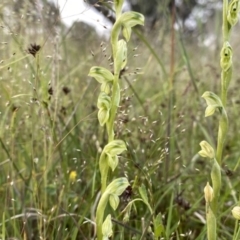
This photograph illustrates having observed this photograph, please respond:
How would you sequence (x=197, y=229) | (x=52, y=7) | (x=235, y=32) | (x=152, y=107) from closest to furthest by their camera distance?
(x=197, y=229), (x=52, y=7), (x=152, y=107), (x=235, y=32)

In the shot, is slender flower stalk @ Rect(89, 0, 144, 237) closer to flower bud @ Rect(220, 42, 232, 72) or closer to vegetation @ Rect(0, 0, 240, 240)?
vegetation @ Rect(0, 0, 240, 240)

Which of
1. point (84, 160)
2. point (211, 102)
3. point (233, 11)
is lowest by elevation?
point (84, 160)

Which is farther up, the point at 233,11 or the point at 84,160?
the point at 233,11

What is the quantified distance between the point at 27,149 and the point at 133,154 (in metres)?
0.46

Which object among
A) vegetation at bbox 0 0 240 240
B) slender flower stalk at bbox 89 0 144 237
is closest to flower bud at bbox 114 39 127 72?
slender flower stalk at bbox 89 0 144 237

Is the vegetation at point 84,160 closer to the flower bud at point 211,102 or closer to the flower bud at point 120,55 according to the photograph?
the flower bud at point 211,102

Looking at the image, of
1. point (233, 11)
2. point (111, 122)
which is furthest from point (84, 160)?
point (233, 11)

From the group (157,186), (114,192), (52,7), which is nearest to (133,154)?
(157,186)

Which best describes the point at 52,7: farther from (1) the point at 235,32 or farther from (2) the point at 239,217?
(1) the point at 235,32

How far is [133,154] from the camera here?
1.62m

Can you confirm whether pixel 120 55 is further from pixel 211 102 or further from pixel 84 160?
pixel 84 160

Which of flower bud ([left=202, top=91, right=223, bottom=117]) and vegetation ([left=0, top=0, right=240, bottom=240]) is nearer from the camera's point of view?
flower bud ([left=202, top=91, right=223, bottom=117])

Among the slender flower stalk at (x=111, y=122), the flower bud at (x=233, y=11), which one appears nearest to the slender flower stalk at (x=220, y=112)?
the flower bud at (x=233, y=11)

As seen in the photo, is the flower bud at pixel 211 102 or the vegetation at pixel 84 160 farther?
the vegetation at pixel 84 160
